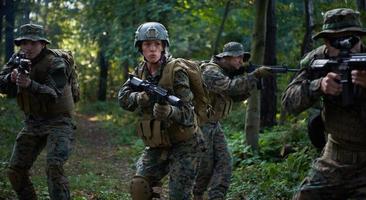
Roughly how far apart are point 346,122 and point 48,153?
3.66 meters

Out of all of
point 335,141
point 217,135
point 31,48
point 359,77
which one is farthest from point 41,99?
point 359,77

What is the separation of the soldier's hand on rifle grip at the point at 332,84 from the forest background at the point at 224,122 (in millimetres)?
3905

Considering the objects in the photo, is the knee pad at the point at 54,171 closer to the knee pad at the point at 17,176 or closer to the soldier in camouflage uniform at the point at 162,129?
the knee pad at the point at 17,176

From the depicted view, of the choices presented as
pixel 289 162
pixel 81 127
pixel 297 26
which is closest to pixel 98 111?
pixel 81 127

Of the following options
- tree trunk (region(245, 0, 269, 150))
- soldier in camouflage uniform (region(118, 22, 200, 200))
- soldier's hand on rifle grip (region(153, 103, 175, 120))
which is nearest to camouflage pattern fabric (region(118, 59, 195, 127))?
soldier in camouflage uniform (region(118, 22, 200, 200))

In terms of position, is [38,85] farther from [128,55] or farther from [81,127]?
[81,127]

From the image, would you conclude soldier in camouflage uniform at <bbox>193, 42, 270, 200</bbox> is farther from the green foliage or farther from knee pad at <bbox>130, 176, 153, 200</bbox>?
knee pad at <bbox>130, 176, 153, 200</bbox>

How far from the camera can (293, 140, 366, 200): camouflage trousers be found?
4301 millimetres

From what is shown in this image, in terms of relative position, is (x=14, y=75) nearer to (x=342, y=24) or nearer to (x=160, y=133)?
(x=160, y=133)

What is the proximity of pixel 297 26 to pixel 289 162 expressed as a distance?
368 inches

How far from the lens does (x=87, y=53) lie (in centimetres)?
4172

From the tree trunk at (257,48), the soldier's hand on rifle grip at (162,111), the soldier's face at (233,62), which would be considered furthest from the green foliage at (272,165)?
the soldier's hand on rifle grip at (162,111)

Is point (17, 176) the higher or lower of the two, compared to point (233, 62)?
lower

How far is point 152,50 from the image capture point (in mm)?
5371
